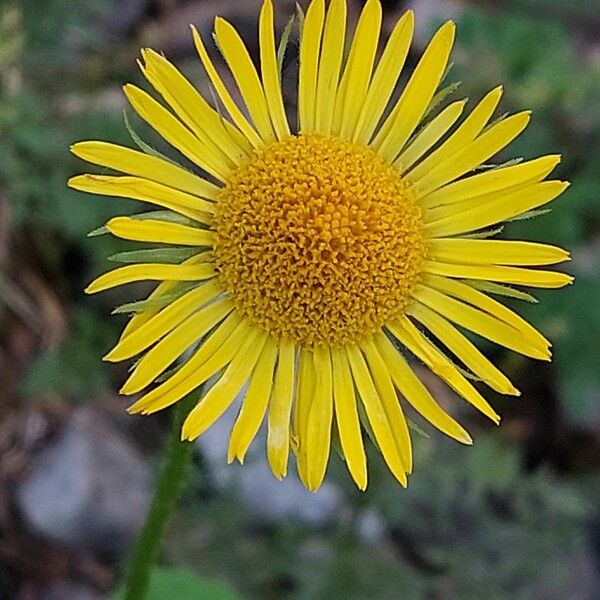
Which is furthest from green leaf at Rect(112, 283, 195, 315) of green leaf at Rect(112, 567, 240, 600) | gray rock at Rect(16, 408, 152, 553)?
gray rock at Rect(16, 408, 152, 553)

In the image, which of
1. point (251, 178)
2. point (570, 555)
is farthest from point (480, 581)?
point (251, 178)

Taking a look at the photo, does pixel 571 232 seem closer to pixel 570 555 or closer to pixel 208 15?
pixel 570 555

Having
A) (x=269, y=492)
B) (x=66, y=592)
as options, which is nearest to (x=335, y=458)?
(x=269, y=492)

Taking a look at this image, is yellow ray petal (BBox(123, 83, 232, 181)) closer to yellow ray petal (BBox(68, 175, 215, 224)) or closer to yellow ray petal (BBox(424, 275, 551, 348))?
yellow ray petal (BBox(68, 175, 215, 224))

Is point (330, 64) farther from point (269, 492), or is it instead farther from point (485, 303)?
point (269, 492)

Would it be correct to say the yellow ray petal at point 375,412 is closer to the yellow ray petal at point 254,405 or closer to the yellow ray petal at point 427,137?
the yellow ray petal at point 254,405
